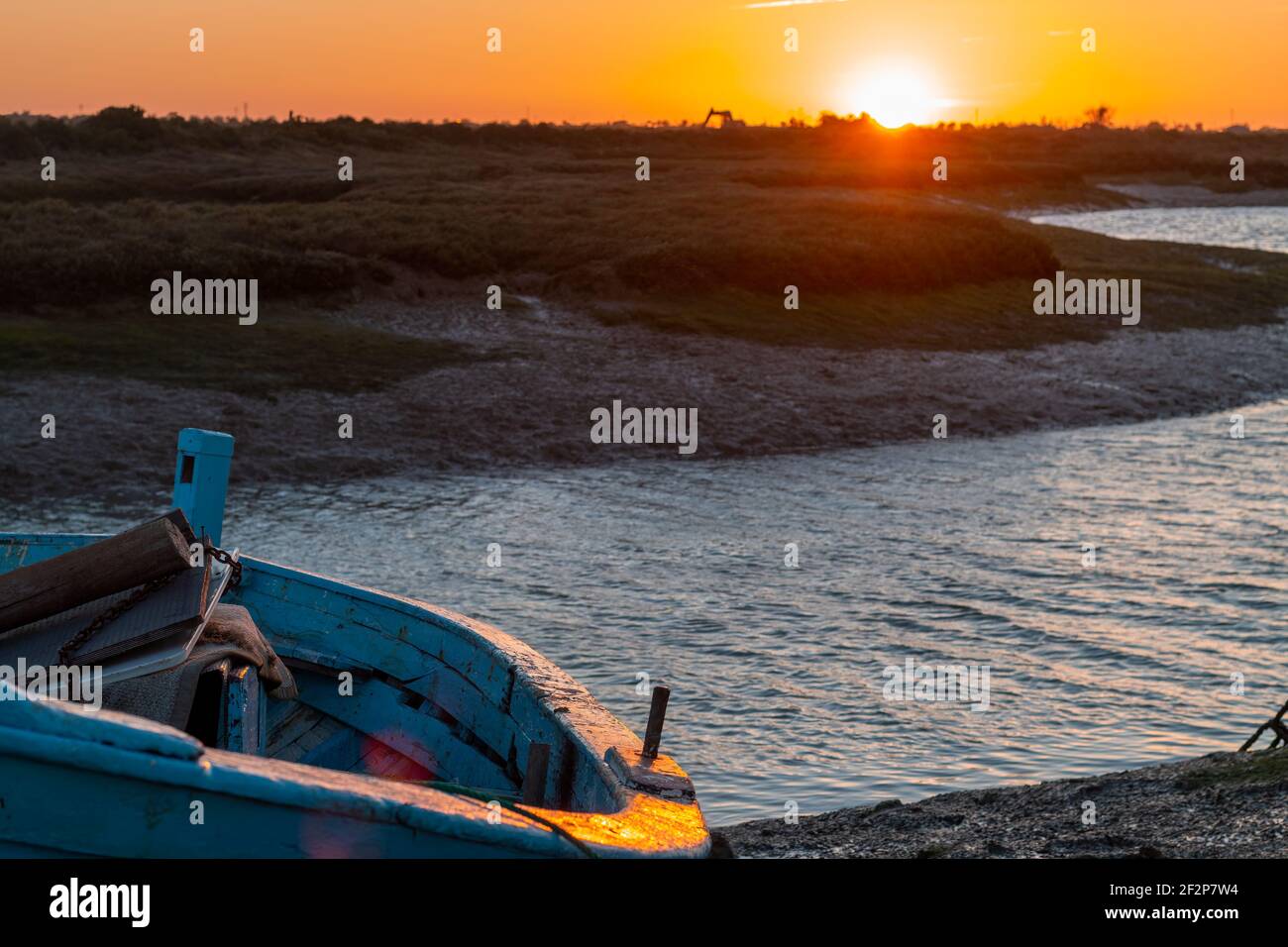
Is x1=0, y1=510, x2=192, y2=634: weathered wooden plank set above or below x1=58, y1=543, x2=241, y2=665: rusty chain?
above

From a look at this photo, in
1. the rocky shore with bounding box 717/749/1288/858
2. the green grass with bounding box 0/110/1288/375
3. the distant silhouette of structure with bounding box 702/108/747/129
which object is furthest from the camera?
the distant silhouette of structure with bounding box 702/108/747/129

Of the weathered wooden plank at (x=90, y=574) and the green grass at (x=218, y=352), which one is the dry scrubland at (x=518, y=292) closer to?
the green grass at (x=218, y=352)

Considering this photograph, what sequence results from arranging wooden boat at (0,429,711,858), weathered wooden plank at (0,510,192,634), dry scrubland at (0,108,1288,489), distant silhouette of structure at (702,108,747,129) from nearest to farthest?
wooden boat at (0,429,711,858) → weathered wooden plank at (0,510,192,634) → dry scrubland at (0,108,1288,489) → distant silhouette of structure at (702,108,747,129)

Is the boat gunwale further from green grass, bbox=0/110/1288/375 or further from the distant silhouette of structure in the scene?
the distant silhouette of structure

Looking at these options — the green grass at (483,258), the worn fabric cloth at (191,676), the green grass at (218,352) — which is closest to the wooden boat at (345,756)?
the worn fabric cloth at (191,676)

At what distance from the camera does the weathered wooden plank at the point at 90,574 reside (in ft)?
22.5

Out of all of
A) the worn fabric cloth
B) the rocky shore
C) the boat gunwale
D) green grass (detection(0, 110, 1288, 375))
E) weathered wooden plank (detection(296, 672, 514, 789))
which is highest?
green grass (detection(0, 110, 1288, 375))

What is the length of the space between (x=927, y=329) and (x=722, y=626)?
16.7m

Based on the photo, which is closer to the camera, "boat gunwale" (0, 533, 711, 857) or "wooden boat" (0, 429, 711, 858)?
"wooden boat" (0, 429, 711, 858)

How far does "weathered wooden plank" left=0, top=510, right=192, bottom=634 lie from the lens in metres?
6.87

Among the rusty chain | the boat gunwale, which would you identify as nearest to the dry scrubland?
the boat gunwale

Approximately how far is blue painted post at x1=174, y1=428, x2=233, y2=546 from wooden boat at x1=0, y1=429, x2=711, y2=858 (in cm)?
1

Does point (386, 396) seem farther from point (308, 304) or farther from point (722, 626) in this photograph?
point (722, 626)

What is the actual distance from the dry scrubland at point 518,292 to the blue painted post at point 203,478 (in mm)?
10383
